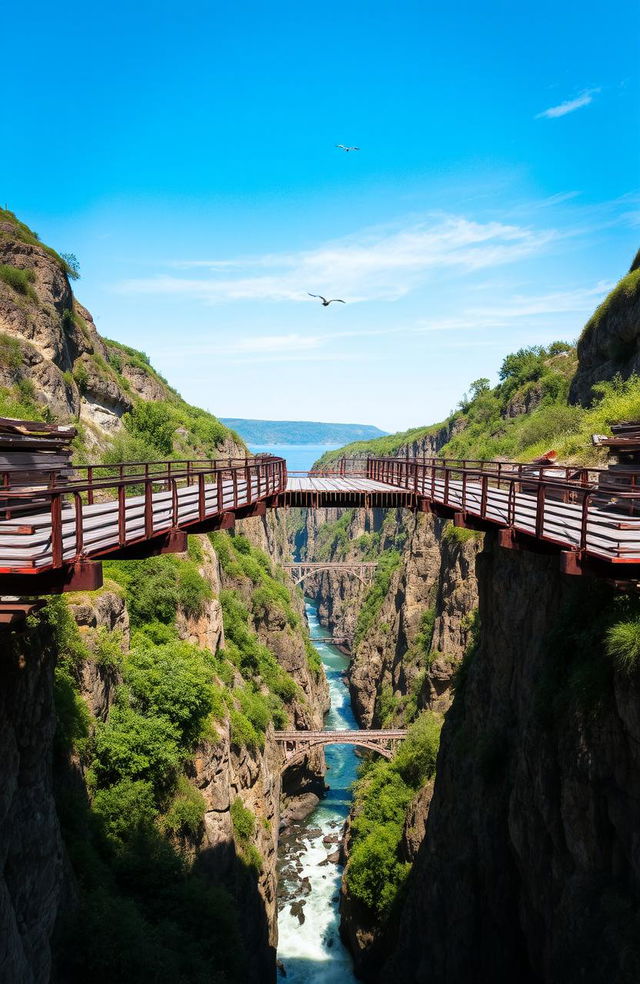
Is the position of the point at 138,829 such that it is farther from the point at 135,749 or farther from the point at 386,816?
the point at 386,816

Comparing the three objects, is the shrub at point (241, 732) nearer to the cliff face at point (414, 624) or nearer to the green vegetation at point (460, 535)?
the cliff face at point (414, 624)

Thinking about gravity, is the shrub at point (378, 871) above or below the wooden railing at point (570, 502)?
below

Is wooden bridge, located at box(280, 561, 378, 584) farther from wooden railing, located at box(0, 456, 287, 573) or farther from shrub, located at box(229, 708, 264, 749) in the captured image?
wooden railing, located at box(0, 456, 287, 573)

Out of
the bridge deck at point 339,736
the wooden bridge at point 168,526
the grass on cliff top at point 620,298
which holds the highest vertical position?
the grass on cliff top at point 620,298

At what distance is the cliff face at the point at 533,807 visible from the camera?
8812 millimetres

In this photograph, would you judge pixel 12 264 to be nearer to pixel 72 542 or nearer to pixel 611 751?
pixel 72 542

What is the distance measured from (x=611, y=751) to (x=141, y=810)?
42.8ft

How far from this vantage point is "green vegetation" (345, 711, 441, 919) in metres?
26.7

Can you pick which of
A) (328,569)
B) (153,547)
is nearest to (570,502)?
(153,547)

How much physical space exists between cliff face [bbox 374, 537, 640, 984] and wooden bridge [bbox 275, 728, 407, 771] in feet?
58.1

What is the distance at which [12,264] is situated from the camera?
3247 centimetres

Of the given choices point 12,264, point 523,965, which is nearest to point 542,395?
point 12,264

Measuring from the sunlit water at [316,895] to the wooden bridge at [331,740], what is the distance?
633cm

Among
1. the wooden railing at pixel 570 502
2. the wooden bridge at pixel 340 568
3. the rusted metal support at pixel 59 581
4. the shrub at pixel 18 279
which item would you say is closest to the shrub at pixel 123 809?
the rusted metal support at pixel 59 581
